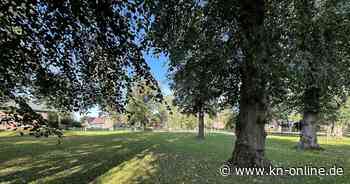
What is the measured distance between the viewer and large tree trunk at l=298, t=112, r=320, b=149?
19.0 m

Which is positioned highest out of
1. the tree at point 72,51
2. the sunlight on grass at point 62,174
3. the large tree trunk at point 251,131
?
the tree at point 72,51

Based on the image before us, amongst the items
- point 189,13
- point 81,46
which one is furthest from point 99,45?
point 189,13

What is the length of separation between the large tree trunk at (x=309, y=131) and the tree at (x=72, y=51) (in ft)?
53.5

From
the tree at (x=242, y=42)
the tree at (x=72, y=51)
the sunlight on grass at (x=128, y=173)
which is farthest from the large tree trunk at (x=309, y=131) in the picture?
the tree at (x=72, y=51)

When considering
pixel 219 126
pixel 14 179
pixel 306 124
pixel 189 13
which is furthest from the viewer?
pixel 219 126

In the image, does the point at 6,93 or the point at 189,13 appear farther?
the point at 189,13

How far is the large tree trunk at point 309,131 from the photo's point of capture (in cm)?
1902

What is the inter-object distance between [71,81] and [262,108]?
6.27 metres

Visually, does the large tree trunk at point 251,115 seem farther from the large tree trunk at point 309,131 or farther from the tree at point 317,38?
the large tree trunk at point 309,131

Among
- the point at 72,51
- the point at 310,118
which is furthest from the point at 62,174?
the point at 310,118

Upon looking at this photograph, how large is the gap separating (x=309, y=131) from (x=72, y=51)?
17710mm

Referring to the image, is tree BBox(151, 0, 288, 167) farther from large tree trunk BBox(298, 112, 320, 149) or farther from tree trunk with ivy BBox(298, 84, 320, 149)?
large tree trunk BBox(298, 112, 320, 149)

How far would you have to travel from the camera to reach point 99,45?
536 centimetres

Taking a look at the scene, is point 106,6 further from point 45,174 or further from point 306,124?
point 306,124
